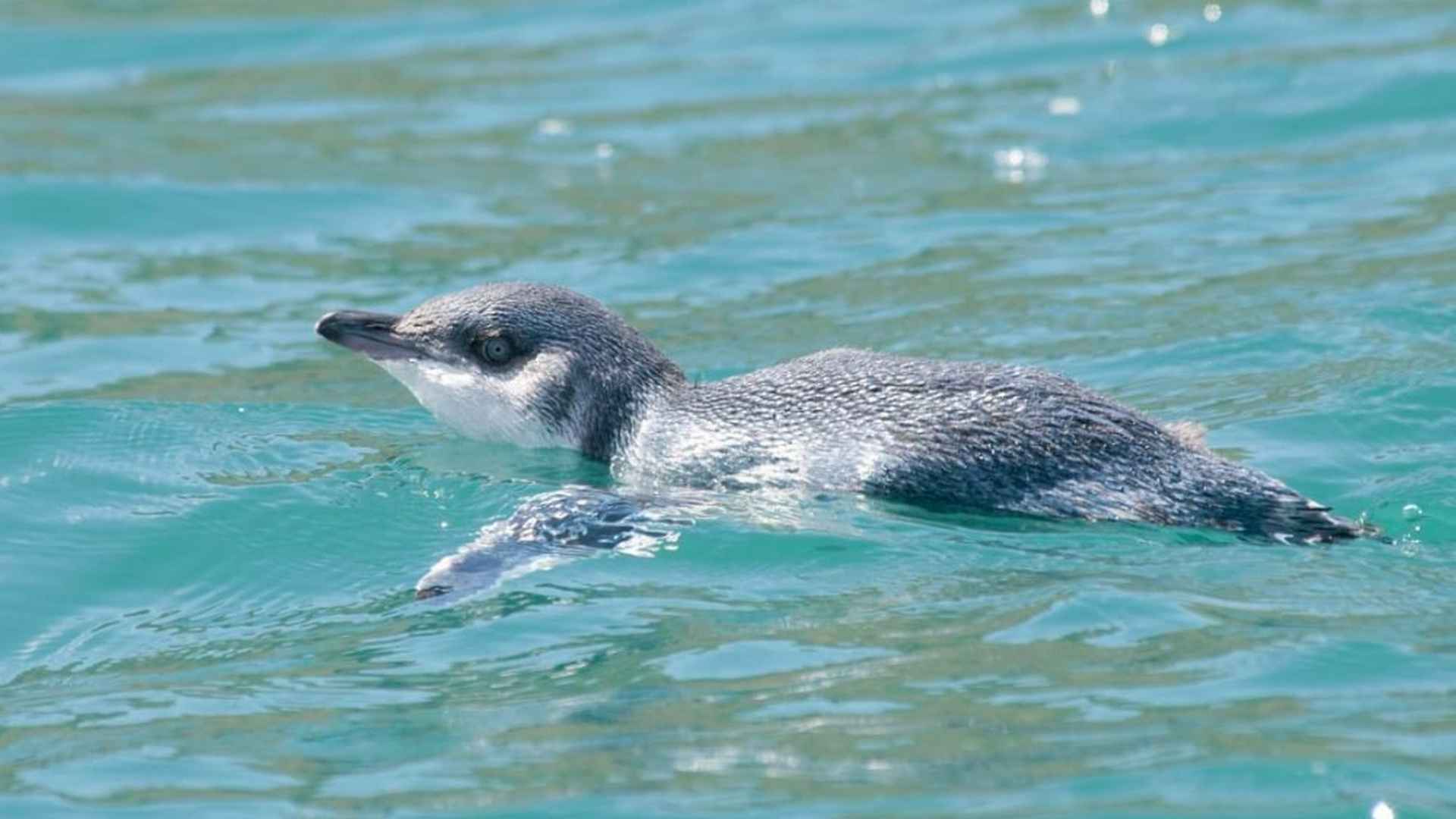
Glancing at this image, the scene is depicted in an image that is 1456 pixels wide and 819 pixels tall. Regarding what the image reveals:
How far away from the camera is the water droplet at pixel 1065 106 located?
19078 mm

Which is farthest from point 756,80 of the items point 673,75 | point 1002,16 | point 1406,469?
point 1406,469

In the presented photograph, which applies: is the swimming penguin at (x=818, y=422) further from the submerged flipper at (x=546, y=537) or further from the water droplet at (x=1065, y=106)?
the water droplet at (x=1065, y=106)

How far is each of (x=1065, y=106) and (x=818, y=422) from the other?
951 cm

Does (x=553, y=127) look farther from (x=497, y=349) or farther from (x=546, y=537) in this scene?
(x=546, y=537)

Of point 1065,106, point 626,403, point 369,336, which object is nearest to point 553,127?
point 1065,106

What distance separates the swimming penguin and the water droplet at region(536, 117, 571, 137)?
314 inches

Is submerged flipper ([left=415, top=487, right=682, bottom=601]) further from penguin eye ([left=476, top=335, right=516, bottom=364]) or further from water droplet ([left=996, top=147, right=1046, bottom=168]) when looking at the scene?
water droplet ([left=996, top=147, right=1046, bottom=168])

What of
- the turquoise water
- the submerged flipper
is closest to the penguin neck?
the turquoise water

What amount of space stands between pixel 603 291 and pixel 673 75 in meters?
5.78

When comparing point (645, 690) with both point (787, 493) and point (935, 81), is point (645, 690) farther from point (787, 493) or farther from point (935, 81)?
point (935, 81)

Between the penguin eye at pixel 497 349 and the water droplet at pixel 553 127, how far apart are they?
826 cm

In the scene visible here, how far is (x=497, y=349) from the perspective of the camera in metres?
11.4

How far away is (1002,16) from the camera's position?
21.9 m

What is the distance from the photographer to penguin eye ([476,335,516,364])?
11.4 metres
